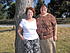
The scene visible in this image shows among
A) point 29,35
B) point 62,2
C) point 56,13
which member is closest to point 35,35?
point 29,35

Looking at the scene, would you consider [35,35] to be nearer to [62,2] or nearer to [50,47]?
[50,47]

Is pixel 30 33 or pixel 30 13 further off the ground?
pixel 30 13

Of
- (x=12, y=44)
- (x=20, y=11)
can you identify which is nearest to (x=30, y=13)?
(x=20, y=11)

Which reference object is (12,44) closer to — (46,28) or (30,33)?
(46,28)

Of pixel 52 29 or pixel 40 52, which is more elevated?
pixel 52 29

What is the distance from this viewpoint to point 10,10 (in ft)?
157

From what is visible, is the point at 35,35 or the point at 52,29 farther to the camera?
the point at 52,29

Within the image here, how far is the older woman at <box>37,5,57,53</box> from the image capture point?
525 cm

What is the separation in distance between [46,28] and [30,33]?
59 cm

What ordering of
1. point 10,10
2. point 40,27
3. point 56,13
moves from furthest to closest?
point 10,10
point 56,13
point 40,27

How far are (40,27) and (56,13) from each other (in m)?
37.5

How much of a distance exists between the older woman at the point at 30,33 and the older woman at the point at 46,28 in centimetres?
34

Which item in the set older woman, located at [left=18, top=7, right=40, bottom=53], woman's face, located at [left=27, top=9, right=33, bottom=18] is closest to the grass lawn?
older woman, located at [left=18, top=7, right=40, bottom=53]

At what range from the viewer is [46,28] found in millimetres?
5289
